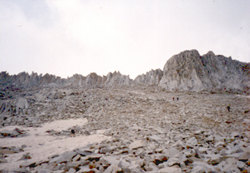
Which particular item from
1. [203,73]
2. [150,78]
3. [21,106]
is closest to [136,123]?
[21,106]

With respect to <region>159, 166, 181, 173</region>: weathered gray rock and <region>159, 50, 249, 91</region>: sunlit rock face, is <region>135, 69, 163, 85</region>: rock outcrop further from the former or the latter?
<region>159, 166, 181, 173</region>: weathered gray rock

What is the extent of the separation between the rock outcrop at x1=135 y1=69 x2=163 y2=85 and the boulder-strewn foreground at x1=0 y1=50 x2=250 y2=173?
0.38 m

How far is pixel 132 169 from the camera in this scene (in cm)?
383

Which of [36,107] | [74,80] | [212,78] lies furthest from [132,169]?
[74,80]

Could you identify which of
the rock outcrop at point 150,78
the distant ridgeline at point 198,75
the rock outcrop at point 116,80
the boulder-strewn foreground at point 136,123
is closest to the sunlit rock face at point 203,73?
the distant ridgeline at point 198,75

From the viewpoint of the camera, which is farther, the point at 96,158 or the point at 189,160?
the point at 96,158

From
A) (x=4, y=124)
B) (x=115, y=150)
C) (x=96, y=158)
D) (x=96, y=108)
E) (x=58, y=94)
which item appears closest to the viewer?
(x=96, y=158)

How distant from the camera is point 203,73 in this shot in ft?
122

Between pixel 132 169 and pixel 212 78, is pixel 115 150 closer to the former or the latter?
pixel 132 169

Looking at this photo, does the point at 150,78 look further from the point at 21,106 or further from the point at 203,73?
the point at 21,106

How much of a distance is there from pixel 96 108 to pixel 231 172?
59.5 ft

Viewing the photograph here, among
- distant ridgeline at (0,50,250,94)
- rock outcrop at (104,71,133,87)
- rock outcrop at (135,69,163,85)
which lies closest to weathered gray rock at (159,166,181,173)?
distant ridgeline at (0,50,250,94)

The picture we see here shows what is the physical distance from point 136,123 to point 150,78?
115ft

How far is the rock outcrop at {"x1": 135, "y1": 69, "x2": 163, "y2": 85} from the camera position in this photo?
43.1 meters
